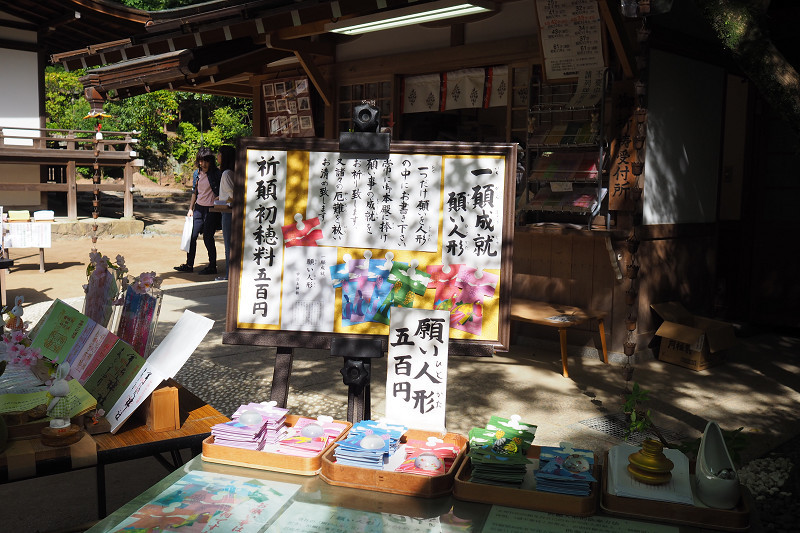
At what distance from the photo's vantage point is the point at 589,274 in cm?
693

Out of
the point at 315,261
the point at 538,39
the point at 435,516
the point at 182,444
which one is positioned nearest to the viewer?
the point at 435,516

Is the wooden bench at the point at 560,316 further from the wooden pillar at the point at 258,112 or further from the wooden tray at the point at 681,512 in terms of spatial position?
the wooden pillar at the point at 258,112

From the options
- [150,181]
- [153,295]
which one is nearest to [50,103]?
[150,181]

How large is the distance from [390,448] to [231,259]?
122 centimetres

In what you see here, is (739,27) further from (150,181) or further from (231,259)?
(150,181)

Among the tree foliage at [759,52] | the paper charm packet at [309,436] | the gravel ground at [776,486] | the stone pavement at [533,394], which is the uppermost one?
the tree foliage at [759,52]

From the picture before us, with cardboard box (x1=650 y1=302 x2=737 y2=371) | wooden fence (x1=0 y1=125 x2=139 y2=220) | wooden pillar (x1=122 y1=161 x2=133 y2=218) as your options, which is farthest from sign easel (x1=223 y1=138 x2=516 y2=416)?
wooden pillar (x1=122 y1=161 x2=133 y2=218)

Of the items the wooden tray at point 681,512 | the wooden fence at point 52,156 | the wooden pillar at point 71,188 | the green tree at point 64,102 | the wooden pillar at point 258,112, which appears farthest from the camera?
the green tree at point 64,102

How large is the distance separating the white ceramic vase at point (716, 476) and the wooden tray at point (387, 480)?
83 cm


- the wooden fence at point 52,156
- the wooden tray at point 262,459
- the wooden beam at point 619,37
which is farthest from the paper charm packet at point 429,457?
the wooden fence at point 52,156

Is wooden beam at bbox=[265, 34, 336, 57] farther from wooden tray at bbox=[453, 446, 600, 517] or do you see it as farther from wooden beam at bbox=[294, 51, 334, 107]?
wooden tray at bbox=[453, 446, 600, 517]

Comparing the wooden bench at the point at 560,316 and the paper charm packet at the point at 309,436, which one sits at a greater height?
the paper charm packet at the point at 309,436

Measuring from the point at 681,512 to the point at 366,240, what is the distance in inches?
67.0

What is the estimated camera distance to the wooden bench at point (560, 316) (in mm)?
6195
